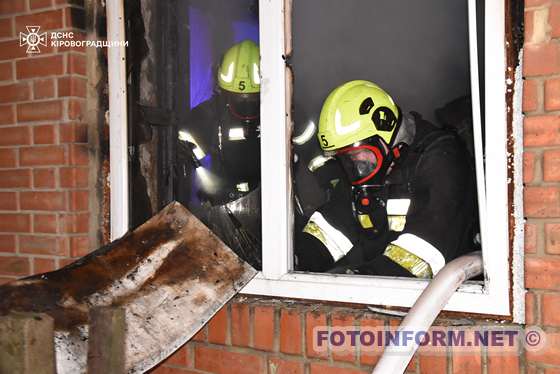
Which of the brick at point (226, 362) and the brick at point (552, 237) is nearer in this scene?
the brick at point (552, 237)

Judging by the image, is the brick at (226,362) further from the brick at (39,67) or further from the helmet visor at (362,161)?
the brick at (39,67)

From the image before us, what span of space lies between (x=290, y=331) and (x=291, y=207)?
490 millimetres

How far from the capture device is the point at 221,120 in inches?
120

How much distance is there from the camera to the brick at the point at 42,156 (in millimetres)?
2578

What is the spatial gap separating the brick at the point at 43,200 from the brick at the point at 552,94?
2.04m

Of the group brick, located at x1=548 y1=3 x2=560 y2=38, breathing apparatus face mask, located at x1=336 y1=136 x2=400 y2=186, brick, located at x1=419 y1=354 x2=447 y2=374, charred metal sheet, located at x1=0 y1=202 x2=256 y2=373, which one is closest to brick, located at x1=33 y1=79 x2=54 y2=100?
charred metal sheet, located at x1=0 y1=202 x2=256 y2=373

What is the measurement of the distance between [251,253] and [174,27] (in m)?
1.22

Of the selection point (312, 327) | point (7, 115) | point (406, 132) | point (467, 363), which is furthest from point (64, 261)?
point (467, 363)

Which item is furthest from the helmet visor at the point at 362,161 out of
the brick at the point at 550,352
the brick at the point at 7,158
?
the brick at the point at 7,158

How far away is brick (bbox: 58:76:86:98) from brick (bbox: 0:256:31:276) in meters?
0.83

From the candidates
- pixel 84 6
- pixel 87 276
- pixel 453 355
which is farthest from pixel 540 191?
pixel 84 6

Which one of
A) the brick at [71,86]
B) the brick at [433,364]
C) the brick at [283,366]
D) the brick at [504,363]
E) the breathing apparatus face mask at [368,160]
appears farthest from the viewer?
the brick at [71,86]

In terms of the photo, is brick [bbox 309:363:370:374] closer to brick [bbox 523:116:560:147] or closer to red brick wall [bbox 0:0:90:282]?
brick [bbox 523:116:560:147]

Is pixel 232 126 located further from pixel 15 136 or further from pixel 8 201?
pixel 8 201
